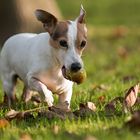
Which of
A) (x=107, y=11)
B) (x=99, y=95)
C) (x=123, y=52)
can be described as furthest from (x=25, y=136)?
(x=107, y=11)

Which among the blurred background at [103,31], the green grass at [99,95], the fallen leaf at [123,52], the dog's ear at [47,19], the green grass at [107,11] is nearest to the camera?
the green grass at [99,95]

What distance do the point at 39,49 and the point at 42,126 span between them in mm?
1436

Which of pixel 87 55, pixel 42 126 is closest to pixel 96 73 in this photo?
pixel 87 55

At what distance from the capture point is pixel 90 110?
5750mm

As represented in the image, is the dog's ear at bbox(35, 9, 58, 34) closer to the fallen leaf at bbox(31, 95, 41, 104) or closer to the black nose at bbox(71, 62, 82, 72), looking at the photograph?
the black nose at bbox(71, 62, 82, 72)

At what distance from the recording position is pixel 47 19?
20.9 ft

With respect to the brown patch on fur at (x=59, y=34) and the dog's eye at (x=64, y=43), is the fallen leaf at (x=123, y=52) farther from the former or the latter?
the dog's eye at (x=64, y=43)

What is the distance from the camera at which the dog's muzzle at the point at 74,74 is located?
584cm

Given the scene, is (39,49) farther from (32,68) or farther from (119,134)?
(119,134)

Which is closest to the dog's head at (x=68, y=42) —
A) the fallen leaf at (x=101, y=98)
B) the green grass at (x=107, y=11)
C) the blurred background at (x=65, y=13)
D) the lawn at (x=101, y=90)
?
the lawn at (x=101, y=90)

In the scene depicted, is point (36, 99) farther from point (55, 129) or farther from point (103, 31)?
point (103, 31)

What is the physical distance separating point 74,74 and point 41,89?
0.44 metres

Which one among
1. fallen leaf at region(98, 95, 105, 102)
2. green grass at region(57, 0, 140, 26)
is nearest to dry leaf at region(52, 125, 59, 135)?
fallen leaf at region(98, 95, 105, 102)

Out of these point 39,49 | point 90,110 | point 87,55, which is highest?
point 39,49
